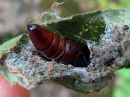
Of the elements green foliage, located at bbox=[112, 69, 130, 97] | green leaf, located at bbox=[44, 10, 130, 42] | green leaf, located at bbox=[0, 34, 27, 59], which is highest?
green leaf, located at bbox=[44, 10, 130, 42]

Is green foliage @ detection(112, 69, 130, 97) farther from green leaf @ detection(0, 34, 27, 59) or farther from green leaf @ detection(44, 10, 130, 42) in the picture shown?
green leaf @ detection(0, 34, 27, 59)

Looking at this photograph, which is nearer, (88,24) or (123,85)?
(88,24)

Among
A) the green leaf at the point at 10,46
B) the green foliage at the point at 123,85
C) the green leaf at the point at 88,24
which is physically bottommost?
the green foliage at the point at 123,85

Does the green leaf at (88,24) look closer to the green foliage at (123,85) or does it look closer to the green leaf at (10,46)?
the green leaf at (10,46)

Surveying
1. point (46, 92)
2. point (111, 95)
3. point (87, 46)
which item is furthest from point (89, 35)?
point (46, 92)

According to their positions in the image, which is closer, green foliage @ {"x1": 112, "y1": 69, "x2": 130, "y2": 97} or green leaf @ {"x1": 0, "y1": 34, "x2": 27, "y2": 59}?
green leaf @ {"x1": 0, "y1": 34, "x2": 27, "y2": 59}

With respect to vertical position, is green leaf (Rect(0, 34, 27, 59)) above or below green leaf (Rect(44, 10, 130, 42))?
below

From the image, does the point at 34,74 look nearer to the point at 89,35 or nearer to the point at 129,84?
the point at 89,35

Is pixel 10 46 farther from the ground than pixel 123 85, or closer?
farther from the ground

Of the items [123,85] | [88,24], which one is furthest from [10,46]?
[123,85]

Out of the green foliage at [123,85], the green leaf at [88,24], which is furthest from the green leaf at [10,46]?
the green foliage at [123,85]

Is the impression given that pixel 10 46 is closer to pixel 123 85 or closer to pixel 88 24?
pixel 88 24

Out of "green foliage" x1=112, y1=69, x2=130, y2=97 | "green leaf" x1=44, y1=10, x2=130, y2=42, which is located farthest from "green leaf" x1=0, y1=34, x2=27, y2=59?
"green foliage" x1=112, y1=69, x2=130, y2=97
